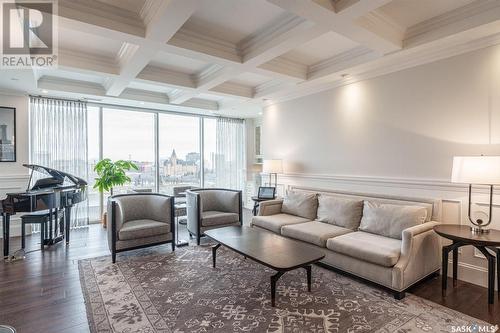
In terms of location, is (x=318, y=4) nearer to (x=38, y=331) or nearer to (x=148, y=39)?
(x=148, y=39)

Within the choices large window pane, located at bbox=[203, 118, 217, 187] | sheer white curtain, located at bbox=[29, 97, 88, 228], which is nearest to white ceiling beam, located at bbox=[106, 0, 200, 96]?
sheer white curtain, located at bbox=[29, 97, 88, 228]

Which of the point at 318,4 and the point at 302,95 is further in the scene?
the point at 302,95

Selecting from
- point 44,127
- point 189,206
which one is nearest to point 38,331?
point 189,206

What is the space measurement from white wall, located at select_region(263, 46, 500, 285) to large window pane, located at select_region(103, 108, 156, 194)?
3.69 metres

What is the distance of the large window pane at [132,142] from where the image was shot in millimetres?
6152

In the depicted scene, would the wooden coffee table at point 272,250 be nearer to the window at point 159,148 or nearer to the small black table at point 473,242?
the small black table at point 473,242

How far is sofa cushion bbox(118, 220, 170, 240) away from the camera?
372cm

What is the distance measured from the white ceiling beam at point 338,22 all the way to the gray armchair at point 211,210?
3.04 m

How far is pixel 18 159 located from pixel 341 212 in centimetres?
581

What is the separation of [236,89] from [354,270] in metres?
3.86

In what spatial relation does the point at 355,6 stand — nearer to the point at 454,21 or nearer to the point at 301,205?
the point at 454,21

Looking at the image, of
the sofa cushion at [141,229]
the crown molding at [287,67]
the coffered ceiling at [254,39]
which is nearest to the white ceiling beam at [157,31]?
the coffered ceiling at [254,39]

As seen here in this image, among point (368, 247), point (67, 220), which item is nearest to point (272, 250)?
point (368, 247)

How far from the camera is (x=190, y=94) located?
5293 millimetres
